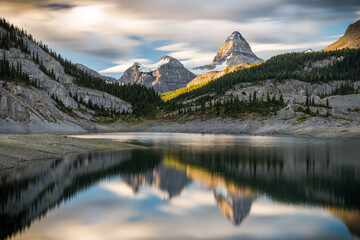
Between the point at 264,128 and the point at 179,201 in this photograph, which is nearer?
the point at 179,201

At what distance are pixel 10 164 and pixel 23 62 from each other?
588 feet

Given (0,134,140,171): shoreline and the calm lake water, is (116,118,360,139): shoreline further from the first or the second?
(0,134,140,171): shoreline

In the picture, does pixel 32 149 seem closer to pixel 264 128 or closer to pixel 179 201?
pixel 179 201

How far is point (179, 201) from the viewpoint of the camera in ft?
83.0

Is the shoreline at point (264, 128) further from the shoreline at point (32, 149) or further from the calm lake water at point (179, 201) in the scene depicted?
the shoreline at point (32, 149)

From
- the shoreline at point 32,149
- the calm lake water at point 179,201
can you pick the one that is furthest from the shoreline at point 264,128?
the shoreline at point 32,149

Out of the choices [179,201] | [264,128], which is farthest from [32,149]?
[264,128]

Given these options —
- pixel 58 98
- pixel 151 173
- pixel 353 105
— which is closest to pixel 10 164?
pixel 151 173

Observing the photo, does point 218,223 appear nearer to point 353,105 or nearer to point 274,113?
point 274,113

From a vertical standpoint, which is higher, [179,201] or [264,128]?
[264,128]

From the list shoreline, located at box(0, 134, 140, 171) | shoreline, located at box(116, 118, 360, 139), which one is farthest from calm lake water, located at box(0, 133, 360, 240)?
shoreline, located at box(116, 118, 360, 139)

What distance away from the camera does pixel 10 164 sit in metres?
37.3

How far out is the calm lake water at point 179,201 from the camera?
17953 millimetres

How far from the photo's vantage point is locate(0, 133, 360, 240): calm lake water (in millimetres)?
17953
